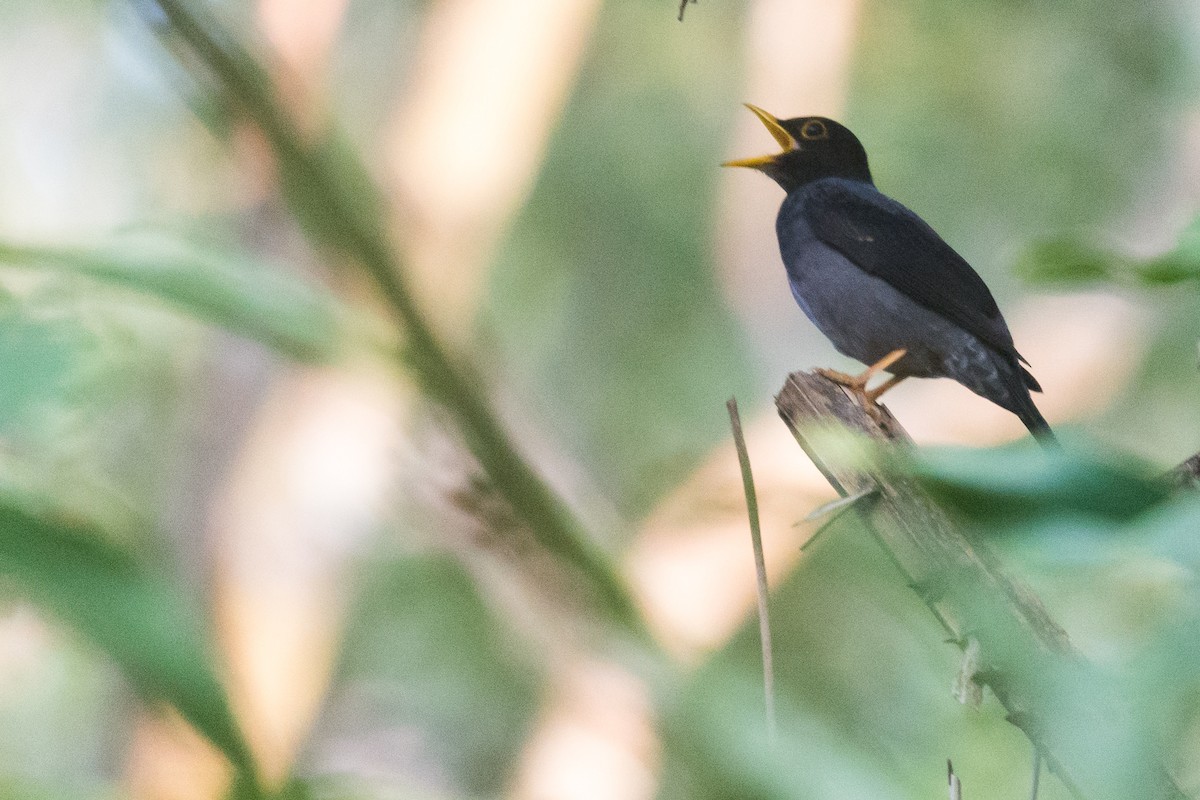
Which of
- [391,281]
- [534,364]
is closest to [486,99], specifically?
Result: [534,364]

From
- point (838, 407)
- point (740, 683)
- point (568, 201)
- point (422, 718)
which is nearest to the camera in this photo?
point (740, 683)

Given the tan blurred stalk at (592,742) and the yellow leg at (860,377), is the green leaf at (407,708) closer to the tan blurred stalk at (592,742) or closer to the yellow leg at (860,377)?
the tan blurred stalk at (592,742)

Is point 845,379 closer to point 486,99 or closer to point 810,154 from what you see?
point 810,154

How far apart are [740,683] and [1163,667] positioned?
0.62ft

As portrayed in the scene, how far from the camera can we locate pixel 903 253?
270 centimetres

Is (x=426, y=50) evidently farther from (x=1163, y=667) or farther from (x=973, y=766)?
(x=1163, y=667)

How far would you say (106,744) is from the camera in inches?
283

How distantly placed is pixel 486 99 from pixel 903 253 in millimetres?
5243

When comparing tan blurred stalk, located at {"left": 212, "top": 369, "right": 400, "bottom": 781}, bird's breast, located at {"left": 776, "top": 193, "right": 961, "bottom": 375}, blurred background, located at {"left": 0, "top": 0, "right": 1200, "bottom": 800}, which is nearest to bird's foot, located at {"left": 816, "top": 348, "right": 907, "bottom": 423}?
bird's breast, located at {"left": 776, "top": 193, "right": 961, "bottom": 375}

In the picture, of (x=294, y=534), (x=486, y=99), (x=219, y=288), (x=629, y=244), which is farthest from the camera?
(x=629, y=244)

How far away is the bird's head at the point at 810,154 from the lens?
9.34ft

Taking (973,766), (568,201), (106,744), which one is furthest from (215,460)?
(973,766)

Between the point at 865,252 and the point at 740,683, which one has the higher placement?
the point at 865,252

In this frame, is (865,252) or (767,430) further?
(767,430)
